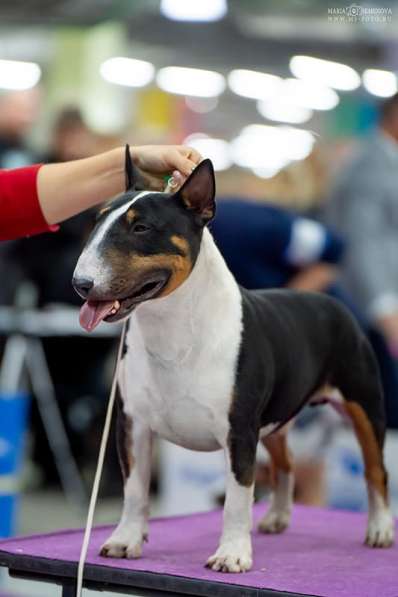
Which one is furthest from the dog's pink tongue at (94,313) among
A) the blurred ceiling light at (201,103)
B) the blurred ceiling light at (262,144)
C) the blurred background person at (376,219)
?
the blurred ceiling light at (262,144)

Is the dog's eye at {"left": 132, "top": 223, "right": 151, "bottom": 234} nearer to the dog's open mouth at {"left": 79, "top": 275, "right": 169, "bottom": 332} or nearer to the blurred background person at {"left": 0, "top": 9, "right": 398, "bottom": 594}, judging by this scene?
the dog's open mouth at {"left": 79, "top": 275, "right": 169, "bottom": 332}

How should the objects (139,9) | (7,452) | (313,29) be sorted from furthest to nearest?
(313,29) < (139,9) < (7,452)

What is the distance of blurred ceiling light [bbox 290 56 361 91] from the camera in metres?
12.1

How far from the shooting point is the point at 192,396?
6.73 ft

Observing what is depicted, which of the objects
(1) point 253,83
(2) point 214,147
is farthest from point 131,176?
(2) point 214,147

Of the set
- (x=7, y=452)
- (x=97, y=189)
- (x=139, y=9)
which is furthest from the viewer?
(x=139, y=9)

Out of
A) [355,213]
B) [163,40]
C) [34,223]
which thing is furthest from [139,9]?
[34,223]

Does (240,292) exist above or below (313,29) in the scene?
above

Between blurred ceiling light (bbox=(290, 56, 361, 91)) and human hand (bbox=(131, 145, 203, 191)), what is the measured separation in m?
9.89

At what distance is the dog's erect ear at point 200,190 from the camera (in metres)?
1.99

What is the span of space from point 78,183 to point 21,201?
0.15 m

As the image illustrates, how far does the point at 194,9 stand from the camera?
10719 mm

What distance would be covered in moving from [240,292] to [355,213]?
230 cm

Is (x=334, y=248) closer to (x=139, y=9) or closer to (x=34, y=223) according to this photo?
(x=34, y=223)
